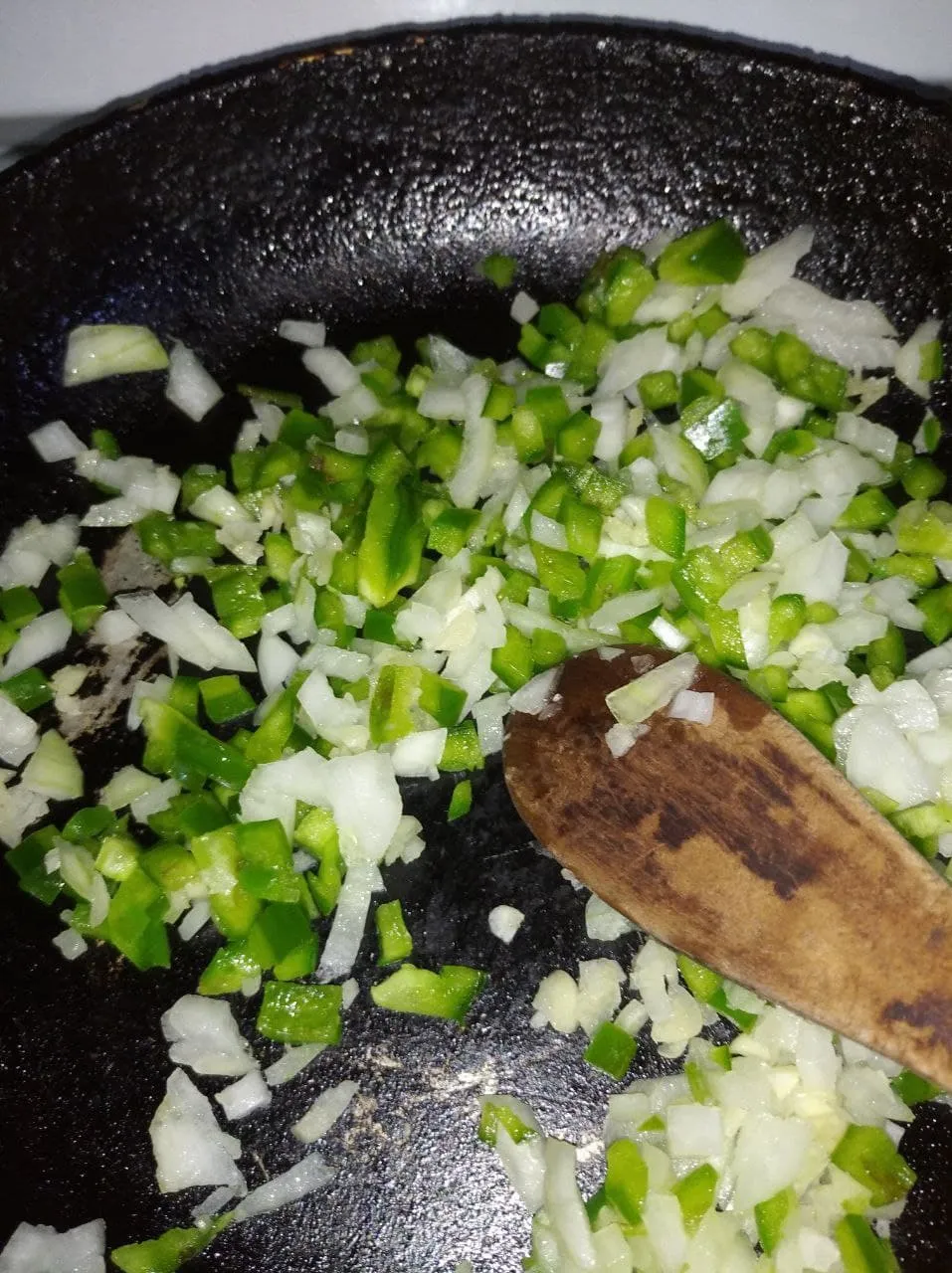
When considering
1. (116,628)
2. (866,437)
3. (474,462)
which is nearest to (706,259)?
(866,437)

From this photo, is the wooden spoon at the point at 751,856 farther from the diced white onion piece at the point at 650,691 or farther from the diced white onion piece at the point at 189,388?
the diced white onion piece at the point at 189,388

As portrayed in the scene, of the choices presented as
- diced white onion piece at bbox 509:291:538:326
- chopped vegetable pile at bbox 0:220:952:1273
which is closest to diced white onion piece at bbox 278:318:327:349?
chopped vegetable pile at bbox 0:220:952:1273

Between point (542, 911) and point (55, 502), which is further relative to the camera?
point (55, 502)

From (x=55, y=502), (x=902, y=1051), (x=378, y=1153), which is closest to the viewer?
(x=902, y=1051)

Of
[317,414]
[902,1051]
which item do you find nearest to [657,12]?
[317,414]

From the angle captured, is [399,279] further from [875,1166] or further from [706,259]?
[875,1166]

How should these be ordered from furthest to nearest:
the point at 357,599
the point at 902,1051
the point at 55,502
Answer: the point at 55,502 < the point at 357,599 < the point at 902,1051

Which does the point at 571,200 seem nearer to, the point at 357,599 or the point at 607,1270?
the point at 357,599
